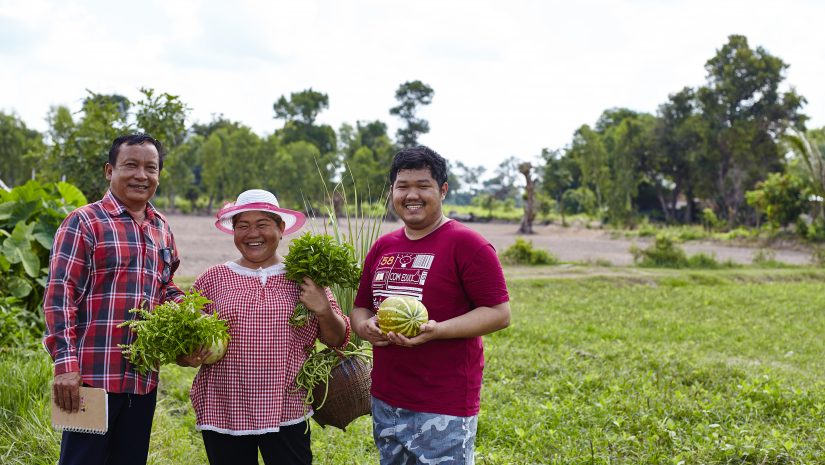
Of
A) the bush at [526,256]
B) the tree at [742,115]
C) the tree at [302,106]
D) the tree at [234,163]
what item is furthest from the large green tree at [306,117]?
the bush at [526,256]

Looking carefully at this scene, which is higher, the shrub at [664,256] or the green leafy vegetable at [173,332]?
the green leafy vegetable at [173,332]

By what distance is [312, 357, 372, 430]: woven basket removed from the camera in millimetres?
2949

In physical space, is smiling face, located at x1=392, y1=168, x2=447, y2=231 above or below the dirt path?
above

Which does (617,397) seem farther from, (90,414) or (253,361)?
(90,414)

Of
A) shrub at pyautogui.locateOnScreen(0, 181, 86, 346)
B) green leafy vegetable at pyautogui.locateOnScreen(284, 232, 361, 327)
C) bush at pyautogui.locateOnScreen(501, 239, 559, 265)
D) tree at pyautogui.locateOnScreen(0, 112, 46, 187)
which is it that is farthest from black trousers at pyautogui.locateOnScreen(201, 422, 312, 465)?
tree at pyautogui.locateOnScreen(0, 112, 46, 187)

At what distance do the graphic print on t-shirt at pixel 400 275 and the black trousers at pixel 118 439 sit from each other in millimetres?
1097

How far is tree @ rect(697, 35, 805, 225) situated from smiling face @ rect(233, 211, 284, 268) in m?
35.3

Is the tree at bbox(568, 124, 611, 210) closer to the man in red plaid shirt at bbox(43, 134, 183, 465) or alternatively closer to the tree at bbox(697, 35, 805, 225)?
the tree at bbox(697, 35, 805, 225)

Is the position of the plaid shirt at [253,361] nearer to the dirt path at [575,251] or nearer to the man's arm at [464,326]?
the man's arm at [464,326]

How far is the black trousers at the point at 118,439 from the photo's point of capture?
2.65 metres

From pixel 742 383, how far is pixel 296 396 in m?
4.52

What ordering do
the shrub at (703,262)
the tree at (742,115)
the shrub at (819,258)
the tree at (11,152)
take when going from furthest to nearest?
1. the tree at (11,152)
2. the tree at (742,115)
3. the shrub at (819,258)
4. the shrub at (703,262)

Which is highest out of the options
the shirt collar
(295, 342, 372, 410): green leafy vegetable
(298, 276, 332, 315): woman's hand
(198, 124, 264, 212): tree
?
(198, 124, 264, 212): tree

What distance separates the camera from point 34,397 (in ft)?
13.9
